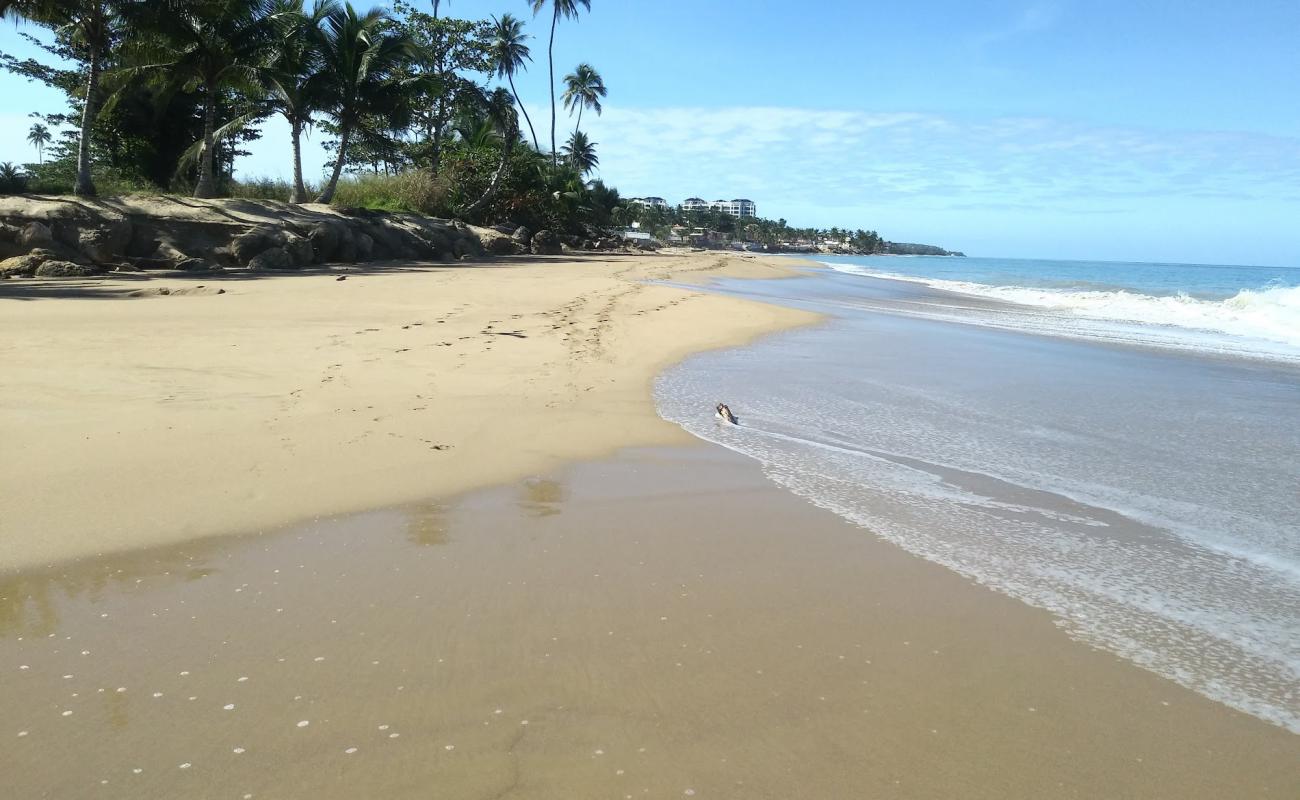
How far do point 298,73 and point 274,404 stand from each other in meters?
21.7

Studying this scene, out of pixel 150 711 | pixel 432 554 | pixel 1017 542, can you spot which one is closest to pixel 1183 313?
pixel 1017 542

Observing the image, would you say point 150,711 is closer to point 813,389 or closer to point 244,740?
point 244,740

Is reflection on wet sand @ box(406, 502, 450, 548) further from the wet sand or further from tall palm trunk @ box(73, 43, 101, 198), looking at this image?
tall palm trunk @ box(73, 43, 101, 198)

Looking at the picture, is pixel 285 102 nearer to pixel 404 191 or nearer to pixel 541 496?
pixel 404 191

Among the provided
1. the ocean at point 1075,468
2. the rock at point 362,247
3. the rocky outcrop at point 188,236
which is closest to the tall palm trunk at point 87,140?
the rocky outcrop at point 188,236

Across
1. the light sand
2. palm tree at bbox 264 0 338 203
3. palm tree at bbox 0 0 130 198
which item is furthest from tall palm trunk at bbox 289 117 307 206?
the light sand

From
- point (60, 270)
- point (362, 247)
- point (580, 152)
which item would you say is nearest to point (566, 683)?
point (60, 270)

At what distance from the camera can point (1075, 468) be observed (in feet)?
16.3

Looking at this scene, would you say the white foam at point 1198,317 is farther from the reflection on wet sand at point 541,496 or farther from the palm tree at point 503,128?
the palm tree at point 503,128

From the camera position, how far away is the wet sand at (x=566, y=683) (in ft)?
6.52

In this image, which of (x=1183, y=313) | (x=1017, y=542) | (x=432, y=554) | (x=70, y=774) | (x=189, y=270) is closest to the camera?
(x=70, y=774)

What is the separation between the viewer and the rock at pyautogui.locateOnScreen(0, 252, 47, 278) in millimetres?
12633

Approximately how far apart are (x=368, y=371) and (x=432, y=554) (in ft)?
12.3

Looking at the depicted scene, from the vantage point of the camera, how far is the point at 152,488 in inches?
153
